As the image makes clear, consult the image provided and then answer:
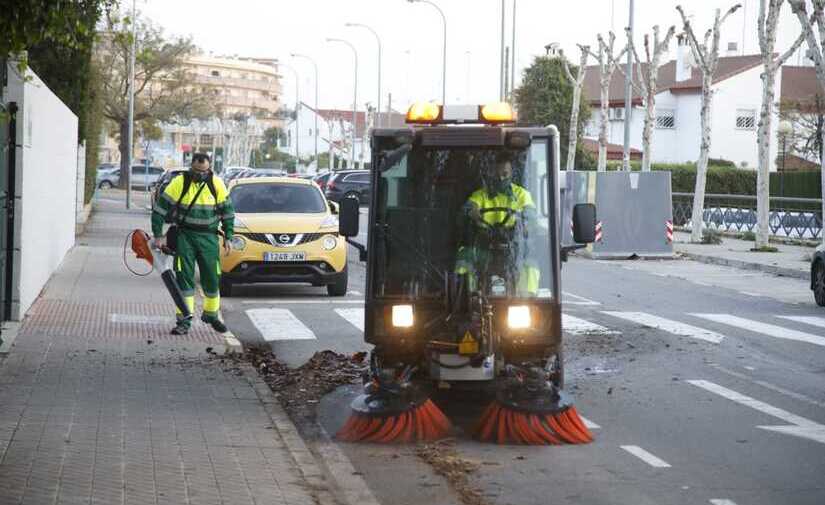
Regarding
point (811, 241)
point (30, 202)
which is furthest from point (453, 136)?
point (811, 241)

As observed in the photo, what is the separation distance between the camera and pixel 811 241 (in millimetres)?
37594

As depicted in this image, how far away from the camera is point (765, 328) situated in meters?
16.6

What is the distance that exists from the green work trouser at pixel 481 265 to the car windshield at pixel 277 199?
1075 cm

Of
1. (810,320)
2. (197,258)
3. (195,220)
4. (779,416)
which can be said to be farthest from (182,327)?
→ (810,320)

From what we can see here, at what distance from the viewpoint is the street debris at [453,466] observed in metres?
7.73

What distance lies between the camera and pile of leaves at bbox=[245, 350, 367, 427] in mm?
10771

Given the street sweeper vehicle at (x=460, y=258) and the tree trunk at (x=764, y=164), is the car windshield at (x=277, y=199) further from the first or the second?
the tree trunk at (x=764, y=164)

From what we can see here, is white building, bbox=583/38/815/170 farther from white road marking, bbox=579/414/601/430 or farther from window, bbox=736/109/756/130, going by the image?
white road marking, bbox=579/414/601/430

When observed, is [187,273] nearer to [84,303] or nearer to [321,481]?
[84,303]

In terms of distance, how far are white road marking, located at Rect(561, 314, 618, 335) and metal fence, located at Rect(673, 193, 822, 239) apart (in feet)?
64.9

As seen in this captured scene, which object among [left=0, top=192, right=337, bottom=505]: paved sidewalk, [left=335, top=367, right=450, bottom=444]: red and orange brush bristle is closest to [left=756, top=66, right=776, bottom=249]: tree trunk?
[left=0, top=192, right=337, bottom=505]: paved sidewalk

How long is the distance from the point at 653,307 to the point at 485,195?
980 cm

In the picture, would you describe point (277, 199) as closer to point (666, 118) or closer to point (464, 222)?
point (464, 222)

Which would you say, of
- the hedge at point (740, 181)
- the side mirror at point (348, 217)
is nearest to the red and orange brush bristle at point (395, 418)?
the side mirror at point (348, 217)
